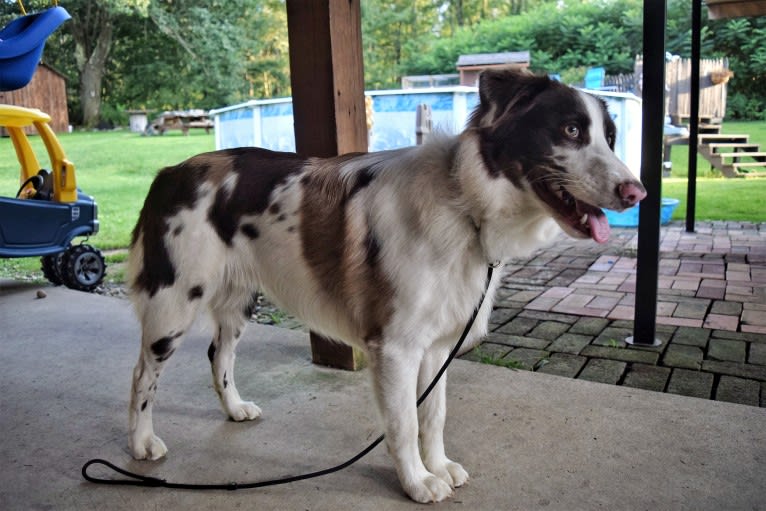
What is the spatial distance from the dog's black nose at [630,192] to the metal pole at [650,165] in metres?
1.56

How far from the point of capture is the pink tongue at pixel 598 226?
1.71 metres

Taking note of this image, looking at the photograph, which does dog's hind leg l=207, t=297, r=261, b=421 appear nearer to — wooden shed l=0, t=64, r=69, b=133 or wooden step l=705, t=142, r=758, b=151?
wooden shed l=0, t=64, r=69, b=133

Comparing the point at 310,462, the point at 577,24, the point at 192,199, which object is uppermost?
the point at 577,24

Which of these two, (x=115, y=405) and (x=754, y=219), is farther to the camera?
(x=754, y=219)

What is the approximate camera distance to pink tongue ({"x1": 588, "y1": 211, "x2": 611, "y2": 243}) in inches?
67.2

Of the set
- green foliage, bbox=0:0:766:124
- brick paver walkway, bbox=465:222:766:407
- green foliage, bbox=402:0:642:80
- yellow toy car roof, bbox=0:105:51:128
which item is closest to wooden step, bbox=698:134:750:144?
green foliage, bbox=0:0:766:124

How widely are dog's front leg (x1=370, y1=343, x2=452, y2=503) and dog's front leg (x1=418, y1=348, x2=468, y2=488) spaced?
0.09 metres

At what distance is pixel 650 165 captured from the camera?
10.0 ft

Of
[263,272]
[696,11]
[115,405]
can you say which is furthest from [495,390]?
[696,11]

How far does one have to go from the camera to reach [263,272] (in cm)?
225

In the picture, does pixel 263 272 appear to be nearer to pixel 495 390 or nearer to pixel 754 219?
pixel 495 390

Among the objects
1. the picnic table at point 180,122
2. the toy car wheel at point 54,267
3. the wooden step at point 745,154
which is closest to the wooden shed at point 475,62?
the picnic table at point 180,122

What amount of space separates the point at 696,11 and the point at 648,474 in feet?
17.3

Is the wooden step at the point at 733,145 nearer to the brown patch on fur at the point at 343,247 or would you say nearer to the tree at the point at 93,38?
the brown patch on fur at the point at 343,247
